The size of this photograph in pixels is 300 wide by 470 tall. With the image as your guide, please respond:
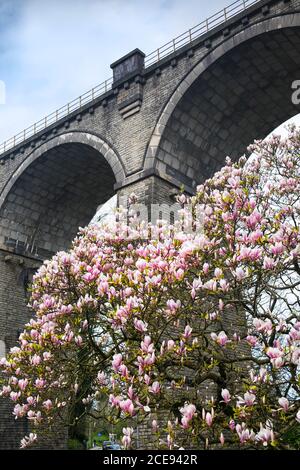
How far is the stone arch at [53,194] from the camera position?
1925 centimetres

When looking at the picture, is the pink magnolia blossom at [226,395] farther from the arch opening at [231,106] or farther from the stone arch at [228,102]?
the arch opening at [231,106]

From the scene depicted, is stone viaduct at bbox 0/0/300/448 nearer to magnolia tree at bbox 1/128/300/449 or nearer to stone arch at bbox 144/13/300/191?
stone arch at bbox 144/13/300/191

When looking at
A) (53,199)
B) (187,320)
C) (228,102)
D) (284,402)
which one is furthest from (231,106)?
(284,402)

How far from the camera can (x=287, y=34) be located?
1312 cm

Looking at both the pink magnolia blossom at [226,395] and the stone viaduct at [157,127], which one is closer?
the pink magnolia blossom at [226,395]

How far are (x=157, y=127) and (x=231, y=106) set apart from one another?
2657mm

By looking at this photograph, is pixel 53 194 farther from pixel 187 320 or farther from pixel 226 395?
pixel 226 395

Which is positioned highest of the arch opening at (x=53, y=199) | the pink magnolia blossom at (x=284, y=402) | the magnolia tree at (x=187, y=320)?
the arch opening at (x=53, y=199)

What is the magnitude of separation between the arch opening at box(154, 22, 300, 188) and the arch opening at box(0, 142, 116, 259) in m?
4.29

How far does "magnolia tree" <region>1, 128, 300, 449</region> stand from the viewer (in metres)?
5.17

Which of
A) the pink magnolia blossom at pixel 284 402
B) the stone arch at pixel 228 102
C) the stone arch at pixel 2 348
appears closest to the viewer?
the pink magnolia blossom at pixel 284 402

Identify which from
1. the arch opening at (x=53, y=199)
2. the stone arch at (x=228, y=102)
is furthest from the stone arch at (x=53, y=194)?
the stone arch at (x=228, y=102)

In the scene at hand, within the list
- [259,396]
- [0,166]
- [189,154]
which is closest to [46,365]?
[259,396]
